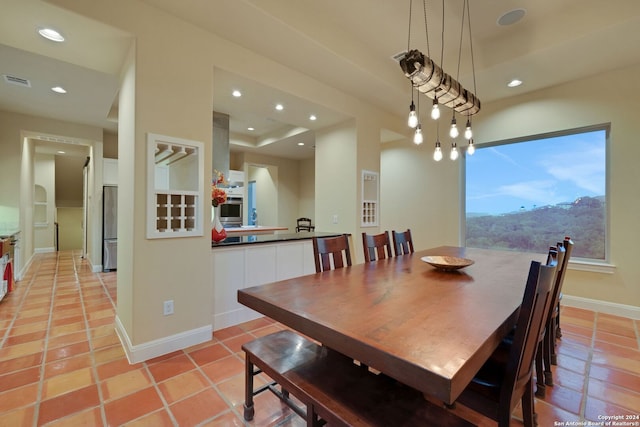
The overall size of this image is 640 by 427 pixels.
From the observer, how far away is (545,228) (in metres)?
3.81

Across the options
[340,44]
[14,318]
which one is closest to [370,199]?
[340,44]

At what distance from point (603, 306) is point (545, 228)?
3.53 ft

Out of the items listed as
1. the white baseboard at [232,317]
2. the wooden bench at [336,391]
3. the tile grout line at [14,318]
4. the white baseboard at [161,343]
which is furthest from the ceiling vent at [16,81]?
the wooden bench at [336,391]

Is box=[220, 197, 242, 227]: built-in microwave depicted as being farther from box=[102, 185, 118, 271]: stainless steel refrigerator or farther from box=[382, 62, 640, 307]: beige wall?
box=[382, 62, 640, 307]: beige wall

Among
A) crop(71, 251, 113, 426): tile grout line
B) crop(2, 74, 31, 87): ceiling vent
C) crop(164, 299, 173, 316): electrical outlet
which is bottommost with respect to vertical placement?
crop(71, 251, 113, 426): tile grout line

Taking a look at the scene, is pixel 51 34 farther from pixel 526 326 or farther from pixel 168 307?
pixel 526 326

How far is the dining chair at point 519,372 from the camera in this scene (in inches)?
40.7

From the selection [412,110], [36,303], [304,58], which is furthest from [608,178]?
[36,303]

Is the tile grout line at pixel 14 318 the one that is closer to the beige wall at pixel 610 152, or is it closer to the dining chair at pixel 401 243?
the dining chair at pixel 401 243

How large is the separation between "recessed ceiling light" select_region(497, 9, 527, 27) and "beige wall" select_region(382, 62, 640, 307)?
4.35 feet

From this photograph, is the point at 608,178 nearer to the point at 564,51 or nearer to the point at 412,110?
the point at 564,51

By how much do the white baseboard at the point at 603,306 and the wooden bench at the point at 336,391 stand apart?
3675 mm

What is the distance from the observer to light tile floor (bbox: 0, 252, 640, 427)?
1.62 m

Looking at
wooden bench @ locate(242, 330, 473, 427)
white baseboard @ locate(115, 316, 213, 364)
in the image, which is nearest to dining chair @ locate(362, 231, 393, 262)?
wooden bench @ locate(242, 330, 473, 427)
